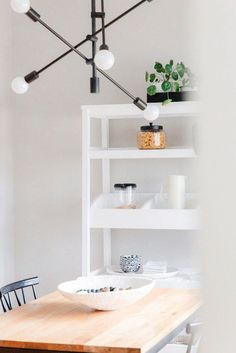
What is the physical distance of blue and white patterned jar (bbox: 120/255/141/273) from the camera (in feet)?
11.6

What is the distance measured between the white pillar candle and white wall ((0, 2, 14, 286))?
1063 millimetres

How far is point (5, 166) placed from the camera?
404 centimetres

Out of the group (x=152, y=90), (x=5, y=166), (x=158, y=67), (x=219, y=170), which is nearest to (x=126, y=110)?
(x=152, y=90)

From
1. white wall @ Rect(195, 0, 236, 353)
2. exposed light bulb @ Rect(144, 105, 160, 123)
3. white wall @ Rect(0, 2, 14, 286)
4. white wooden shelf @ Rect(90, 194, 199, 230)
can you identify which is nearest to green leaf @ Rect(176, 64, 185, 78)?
exposed light bulb @ Rect(144, 105, 160, 123)

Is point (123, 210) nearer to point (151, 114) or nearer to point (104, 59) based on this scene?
point (151, 114)

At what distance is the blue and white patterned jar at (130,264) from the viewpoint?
3.53 meters

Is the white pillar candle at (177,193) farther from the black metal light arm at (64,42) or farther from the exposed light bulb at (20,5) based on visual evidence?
the exposed light bulb at (20,5)

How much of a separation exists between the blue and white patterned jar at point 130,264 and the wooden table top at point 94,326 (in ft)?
2.15

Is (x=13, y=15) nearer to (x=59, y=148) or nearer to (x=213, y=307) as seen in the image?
(x=59, y=148)

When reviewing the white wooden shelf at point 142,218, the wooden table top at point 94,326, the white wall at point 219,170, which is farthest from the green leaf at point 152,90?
Result: the white wall at point 219,170

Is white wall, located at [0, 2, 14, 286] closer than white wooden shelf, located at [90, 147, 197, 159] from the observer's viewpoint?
No

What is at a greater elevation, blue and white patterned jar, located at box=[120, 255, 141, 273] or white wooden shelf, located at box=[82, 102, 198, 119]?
white wooden shelf, located at box=[82, 102, 198, 119]

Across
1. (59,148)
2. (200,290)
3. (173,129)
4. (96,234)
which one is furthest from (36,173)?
(200,290)

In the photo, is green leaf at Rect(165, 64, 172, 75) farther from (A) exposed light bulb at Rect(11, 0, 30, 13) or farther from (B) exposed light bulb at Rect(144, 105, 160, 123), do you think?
→ (A) exposed light bulb at Rect(11, 0, 30, 13)
